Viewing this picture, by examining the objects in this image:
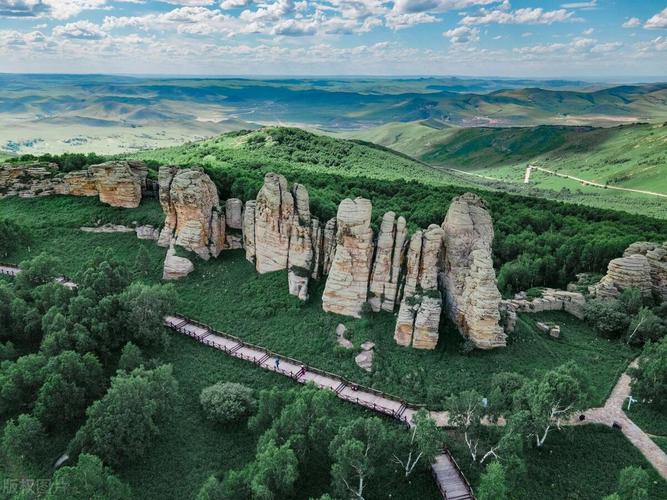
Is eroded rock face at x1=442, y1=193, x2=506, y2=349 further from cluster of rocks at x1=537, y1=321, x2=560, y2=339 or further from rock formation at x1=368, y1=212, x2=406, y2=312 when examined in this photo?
cluster of rocks at x1=537, y1=321, x2=560, y2=339

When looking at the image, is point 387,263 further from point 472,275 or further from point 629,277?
point 629,277

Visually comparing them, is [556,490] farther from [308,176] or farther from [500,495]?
[308,176]

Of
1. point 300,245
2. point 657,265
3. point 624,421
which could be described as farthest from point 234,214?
point 657,265

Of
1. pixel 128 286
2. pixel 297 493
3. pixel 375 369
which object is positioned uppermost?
pixel 128 286

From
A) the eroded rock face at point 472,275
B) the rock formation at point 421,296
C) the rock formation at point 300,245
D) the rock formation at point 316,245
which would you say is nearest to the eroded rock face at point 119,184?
the rock formation at point 300,245

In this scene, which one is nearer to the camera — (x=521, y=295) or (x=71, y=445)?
(x=71, y=445)

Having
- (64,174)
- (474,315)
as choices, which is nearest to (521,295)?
(474,315)

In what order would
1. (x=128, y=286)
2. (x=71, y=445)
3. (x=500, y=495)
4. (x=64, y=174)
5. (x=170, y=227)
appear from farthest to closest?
(x=64, y=174), (x=170, y=227), (x=128, y=286), (x=71, y=445), (x=500, y=495)

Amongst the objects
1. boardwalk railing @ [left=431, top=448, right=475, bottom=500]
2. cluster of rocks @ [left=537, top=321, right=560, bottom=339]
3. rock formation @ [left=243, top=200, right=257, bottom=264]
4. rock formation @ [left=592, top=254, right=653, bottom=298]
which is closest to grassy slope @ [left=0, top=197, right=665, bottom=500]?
boardwalk railing @ [left=431, top=448, right=475, bottom=500]
